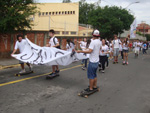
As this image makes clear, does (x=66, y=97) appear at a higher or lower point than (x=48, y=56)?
lower

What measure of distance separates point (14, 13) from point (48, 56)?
6.07 metres

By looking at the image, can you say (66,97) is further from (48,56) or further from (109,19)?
(109,19)

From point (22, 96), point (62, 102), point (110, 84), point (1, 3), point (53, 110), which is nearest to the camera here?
point (53, 110)

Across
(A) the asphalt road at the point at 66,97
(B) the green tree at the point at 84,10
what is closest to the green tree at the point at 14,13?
(A) the asphalt road at the point at 66,97

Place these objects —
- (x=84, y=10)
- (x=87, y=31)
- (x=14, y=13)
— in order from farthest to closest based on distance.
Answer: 1. (x=84, y=10)
2. (x=87, y=31)
3. (x=14, y=13)

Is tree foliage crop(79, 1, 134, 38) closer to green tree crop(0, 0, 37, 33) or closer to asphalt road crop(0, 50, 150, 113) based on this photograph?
green tree crop(0, 0, 37, 33)

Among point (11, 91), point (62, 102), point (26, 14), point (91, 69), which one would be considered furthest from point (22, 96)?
point (26, 14)

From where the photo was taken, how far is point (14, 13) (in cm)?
1130

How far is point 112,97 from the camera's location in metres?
5.30

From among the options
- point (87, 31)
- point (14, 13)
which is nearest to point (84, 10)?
point (87, 31)

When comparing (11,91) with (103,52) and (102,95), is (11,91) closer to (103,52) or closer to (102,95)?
(102,95)

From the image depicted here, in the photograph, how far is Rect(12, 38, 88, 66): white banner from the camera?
6.54m

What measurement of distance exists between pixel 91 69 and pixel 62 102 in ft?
4.52

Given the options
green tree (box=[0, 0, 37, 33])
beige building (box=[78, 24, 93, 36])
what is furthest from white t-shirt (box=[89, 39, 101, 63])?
beige building (box=[78, 24, 93, 36])
